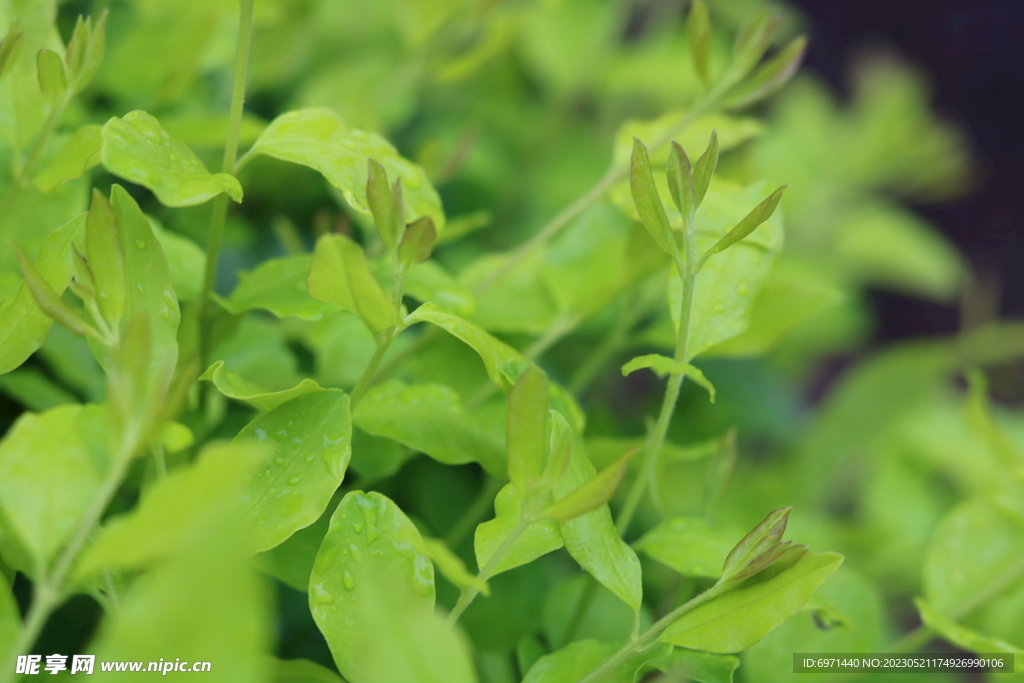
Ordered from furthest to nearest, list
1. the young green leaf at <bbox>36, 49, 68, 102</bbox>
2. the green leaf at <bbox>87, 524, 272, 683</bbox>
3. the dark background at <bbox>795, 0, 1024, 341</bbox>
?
the dark background at <bbox>795, 0, 1024, 341</bbox> < the young green leaf at <bbox>36, 49, 68, 102</bbox> < the green leaf at <bbox>87, 524, 272, 683</bbox>

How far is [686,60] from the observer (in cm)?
69

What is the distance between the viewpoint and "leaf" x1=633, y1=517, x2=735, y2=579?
0.28m

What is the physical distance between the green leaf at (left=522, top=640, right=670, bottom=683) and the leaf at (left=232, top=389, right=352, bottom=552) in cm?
9

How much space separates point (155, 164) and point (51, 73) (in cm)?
6

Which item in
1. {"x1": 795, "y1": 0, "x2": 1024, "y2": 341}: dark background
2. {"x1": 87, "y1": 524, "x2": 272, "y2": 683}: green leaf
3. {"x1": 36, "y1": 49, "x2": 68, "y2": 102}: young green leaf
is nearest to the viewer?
{"x1": 87, "y1": 524, "x2": 272, "y2": 683}: green leaf

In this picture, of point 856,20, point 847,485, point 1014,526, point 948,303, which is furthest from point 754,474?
point 856,20

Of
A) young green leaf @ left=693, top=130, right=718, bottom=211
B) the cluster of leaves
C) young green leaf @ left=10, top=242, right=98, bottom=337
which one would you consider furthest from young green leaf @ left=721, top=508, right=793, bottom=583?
young green leaf @ left=10, top=242, right=98, bottom=337

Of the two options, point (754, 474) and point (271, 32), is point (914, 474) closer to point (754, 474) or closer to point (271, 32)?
point (754, 474)

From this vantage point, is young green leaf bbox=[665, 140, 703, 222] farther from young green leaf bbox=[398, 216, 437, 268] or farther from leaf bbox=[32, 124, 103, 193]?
leaf bbox=[32, 124, 103, 193]

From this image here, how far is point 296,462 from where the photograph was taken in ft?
0.80

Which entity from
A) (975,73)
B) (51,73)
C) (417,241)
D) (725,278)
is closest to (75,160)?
(51,73)

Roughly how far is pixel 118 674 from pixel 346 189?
0.15 meters

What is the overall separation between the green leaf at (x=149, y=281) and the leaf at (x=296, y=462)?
38mm

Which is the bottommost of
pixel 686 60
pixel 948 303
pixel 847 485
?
pixel 948 303
